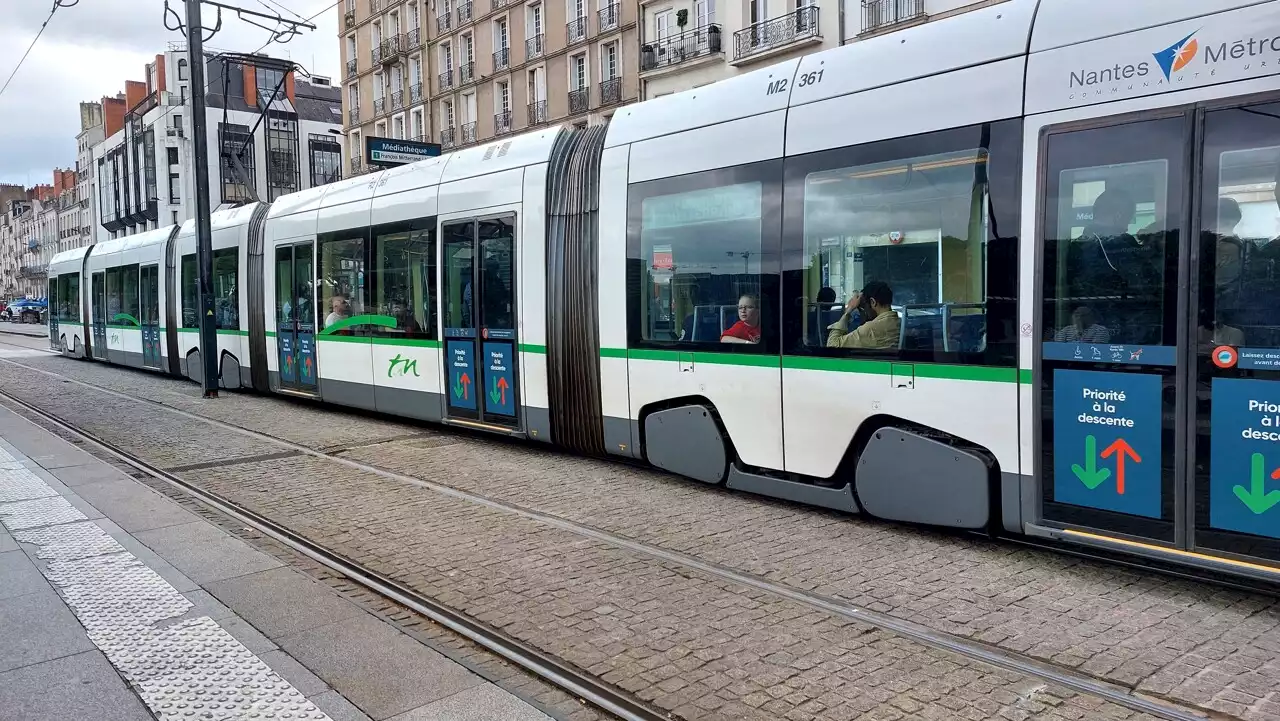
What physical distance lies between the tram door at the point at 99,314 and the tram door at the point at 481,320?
17835 mm

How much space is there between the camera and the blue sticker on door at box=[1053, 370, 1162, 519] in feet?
16.3

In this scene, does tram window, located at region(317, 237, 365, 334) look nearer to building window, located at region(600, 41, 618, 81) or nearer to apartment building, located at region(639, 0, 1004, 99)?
apartment building, located at region(639, 0, 1004, 99)

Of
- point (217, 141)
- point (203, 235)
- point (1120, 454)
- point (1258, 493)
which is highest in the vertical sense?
point (217, 141)

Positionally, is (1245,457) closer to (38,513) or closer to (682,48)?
(38,513)

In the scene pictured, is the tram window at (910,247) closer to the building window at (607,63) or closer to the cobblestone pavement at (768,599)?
the cobblestone pavement at (768,599)

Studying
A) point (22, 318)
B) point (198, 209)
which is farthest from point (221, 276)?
point (22, 318)

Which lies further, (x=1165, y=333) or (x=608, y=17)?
(x=608, y=17)

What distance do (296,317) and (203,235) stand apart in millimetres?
3693

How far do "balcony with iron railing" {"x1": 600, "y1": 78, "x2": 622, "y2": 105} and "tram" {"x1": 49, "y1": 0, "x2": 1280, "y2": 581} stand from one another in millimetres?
30890

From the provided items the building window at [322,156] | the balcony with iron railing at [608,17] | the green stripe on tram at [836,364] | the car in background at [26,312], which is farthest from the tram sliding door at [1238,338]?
the car in background at [26,312]

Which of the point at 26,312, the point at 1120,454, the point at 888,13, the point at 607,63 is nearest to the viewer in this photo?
the point at 1120,454

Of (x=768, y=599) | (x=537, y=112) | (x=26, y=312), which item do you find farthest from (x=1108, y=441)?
(x=26, y=312)

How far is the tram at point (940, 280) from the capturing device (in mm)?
4770

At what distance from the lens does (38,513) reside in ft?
24.7
